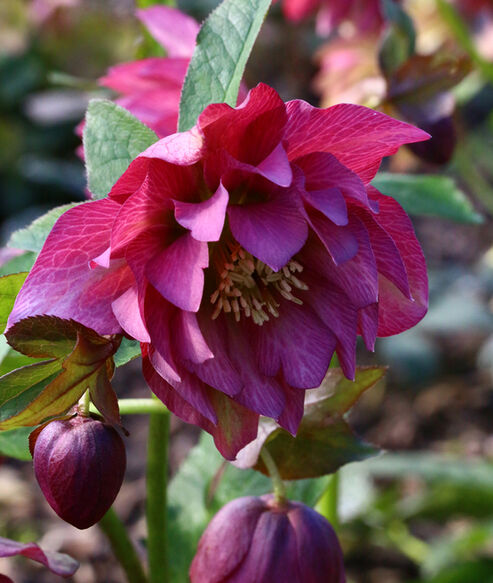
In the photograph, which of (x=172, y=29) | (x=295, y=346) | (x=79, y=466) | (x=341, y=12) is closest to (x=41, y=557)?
(x=79, y=466)

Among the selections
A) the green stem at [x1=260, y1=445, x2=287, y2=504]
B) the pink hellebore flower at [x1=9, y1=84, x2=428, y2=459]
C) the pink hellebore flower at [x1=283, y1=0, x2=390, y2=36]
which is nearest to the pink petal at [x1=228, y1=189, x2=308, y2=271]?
the pink hellebore flower at [x1=9, y1=84, x2=428, y2=459]

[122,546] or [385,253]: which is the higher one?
[385,253]

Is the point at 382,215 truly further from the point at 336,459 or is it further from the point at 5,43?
the point at 5,43

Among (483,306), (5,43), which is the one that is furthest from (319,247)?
(5,43)

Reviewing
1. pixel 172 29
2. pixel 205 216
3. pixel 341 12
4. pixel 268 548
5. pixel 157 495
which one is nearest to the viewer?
pixel 205 216

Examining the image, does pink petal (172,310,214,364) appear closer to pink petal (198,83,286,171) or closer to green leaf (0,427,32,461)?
pink petal (198,83,286,171)

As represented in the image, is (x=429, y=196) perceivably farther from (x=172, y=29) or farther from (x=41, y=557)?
(x=41, y=557)
